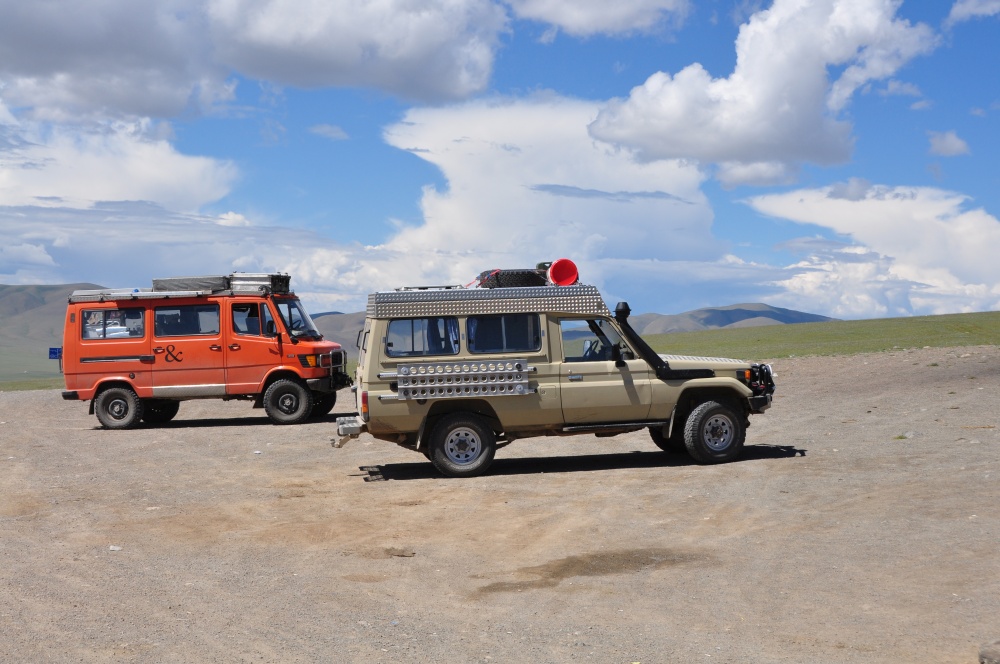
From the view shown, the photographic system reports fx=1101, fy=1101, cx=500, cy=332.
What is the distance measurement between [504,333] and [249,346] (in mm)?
8690

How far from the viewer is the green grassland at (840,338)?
1452 inches

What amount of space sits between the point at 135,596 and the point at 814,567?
16.0ft

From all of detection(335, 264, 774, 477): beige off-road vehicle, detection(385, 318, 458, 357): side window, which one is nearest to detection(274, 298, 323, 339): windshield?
detection(335, 264, 774, 477): beige off-road vehicle

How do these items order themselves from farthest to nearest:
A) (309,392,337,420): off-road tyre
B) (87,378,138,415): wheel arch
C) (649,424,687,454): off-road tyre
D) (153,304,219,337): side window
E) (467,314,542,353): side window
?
(309,392,337,420): off-road tyre → (87,378,138,415): wheel arch → (153,304,219,337): side window → (649,424,687,454): off-road tyre → (467,314,542,353): side window

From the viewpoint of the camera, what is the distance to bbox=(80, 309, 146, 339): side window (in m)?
20.6

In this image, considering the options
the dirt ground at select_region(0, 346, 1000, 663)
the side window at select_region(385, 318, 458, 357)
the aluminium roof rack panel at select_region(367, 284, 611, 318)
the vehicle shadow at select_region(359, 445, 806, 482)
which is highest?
the aluminium roof rack panel at select_region(367, 284, 611, 318)

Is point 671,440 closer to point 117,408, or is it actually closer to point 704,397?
point 704,397

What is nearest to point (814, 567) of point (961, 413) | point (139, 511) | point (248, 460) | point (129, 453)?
point (139, 511)

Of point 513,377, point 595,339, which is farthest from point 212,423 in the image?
point 595,339

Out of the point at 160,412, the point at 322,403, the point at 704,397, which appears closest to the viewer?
the point at 704,397

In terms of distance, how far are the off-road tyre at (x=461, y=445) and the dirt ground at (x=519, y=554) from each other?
0.28m

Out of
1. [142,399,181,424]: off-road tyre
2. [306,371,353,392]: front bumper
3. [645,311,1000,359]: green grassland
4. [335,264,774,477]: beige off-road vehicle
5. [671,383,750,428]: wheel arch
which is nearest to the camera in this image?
[335,264,774,477]: beige off-road vehicle

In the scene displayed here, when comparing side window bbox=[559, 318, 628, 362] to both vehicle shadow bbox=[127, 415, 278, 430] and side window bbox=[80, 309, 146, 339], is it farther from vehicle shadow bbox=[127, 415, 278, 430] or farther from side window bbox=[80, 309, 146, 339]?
side window bbox=[80, 309, 146, 339]

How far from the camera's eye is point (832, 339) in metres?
47.1
